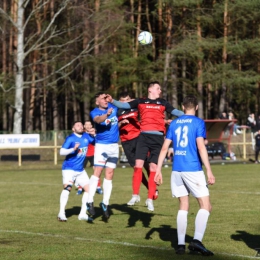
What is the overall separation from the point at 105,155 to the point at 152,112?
1.15 metres

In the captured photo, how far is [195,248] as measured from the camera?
9211mm

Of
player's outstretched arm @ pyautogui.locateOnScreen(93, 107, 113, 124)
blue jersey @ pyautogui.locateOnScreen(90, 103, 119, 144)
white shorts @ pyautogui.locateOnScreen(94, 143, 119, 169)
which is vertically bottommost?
white shorts @ pyautogui.locateOnScreen(94, 143, 119, 169)

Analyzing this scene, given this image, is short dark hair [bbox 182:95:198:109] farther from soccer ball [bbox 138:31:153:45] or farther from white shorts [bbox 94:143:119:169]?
soccer ball [bbox 138:31:153:45]

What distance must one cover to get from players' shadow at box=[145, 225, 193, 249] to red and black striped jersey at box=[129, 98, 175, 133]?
2.30 m

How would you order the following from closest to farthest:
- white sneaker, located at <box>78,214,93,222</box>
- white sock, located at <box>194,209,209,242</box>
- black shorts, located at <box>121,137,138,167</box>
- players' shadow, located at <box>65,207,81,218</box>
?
white sock, located at <box>194,209,209,242</box>
white sneaker, located at <box>78,214,93,222</box>
players' shadow, located at <box>65,207,81,218</box>
black shorts, located at <box>121,137,138,167</box>

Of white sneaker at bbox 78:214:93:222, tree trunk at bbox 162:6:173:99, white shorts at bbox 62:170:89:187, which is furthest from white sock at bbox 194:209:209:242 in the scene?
tree trunk at bbox 162:6:173:99

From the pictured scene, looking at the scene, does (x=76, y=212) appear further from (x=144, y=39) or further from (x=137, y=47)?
(x=137, y=47)

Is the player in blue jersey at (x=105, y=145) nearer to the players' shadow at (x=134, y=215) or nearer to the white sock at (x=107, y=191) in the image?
the white sock at (x=107, y=191)

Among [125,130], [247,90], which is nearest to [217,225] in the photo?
[125,130]

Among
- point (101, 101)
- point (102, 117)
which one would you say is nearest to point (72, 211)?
point (101, 101)

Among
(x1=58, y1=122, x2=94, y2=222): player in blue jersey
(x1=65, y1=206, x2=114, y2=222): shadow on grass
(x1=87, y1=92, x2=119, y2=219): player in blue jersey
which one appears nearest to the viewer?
(x1=58, y1=122, x2=94, y2=222): player in blue jersey

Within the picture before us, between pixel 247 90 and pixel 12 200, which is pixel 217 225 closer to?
pixel 12 200

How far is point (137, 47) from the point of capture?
170 ft

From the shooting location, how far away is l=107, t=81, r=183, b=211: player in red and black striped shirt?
13.5 m
